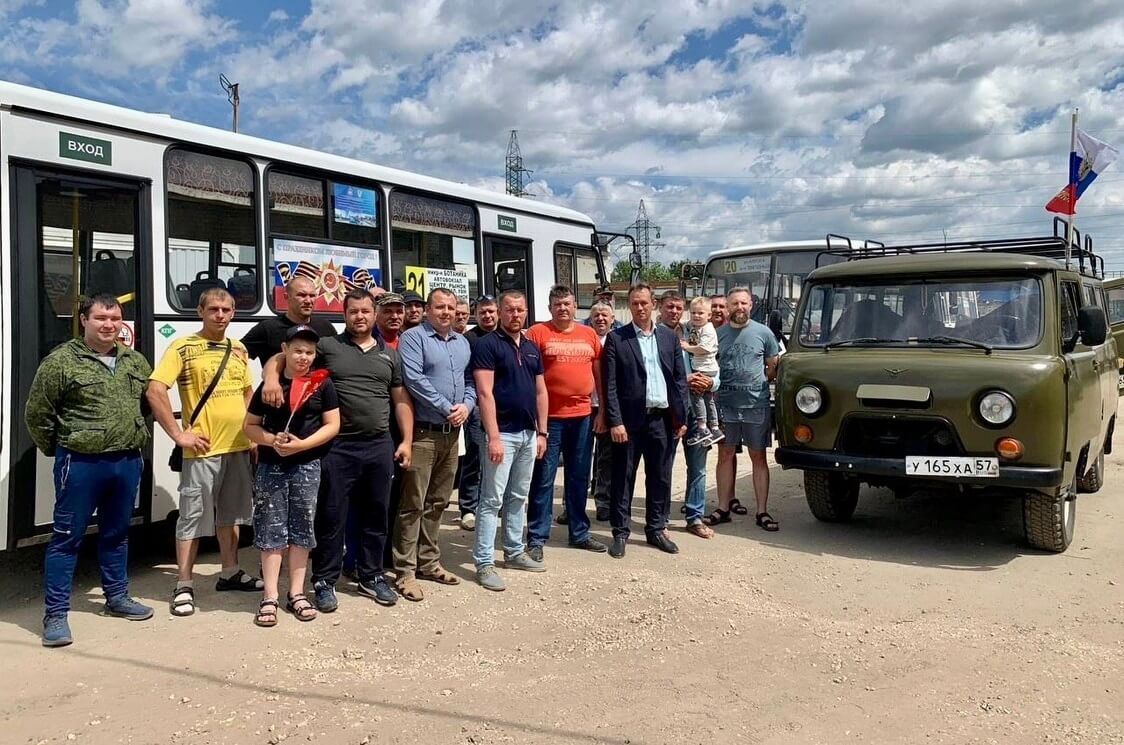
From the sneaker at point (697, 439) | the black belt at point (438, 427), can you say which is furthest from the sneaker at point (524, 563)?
the sneaker at point (697, 439)

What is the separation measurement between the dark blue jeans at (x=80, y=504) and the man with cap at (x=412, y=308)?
1.97 meters

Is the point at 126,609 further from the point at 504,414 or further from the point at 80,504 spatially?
the point at 504,414

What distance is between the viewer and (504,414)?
536 centimetres

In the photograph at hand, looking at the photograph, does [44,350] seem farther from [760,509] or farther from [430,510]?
[760,509]

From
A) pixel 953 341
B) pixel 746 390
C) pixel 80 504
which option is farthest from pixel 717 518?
pixel 80 504

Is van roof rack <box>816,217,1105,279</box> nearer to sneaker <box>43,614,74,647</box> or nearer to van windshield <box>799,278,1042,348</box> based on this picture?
van windshield <box>799,278,1042,348</box>

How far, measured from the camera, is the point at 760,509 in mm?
6918

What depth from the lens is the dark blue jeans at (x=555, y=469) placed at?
5805mm

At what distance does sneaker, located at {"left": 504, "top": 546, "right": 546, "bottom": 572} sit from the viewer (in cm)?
568

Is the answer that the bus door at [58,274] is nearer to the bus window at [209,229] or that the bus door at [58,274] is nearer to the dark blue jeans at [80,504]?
the bus window at [209,229]

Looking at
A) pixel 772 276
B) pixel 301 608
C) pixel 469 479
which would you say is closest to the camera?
pixel 301 608

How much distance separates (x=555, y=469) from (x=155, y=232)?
10.0 feet

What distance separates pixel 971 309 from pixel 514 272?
439cm

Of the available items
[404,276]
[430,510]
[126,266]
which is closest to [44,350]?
[126,266]
